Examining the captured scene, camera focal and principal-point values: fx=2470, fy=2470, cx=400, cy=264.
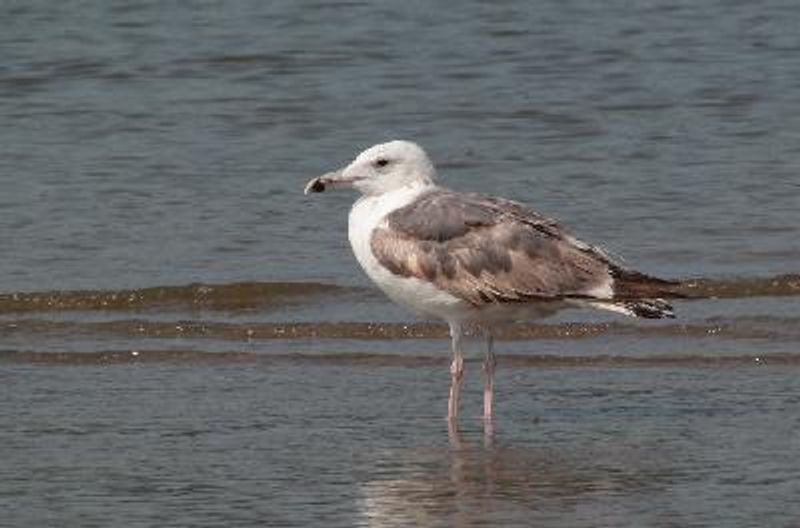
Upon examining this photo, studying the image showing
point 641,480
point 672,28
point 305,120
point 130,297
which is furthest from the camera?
point 672,28

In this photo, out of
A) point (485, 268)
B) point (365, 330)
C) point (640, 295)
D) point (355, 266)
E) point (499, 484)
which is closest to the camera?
point (499, 484)

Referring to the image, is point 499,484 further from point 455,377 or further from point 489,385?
point 455,377

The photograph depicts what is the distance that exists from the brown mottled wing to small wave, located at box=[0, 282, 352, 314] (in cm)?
267

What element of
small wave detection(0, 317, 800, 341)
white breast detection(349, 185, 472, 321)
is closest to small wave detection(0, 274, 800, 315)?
small wave detection(0, 317, 800, 341)

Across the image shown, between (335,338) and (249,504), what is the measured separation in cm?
357

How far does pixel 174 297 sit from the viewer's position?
485 inches

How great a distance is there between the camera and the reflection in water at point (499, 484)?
25.7 feet

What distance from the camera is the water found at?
27.5 feet

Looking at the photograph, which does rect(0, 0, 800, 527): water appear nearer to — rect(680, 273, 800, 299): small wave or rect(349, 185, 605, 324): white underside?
rect(680, 273, 800, 299): small wave

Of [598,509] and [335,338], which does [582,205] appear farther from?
[598,509]

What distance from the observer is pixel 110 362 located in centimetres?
1086

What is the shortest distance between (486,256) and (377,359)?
4.57ft

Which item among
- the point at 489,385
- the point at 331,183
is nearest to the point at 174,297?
the point at 331,183

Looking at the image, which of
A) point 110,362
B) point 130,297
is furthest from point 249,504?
point 130,297
